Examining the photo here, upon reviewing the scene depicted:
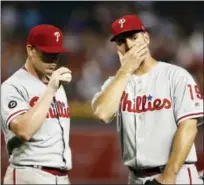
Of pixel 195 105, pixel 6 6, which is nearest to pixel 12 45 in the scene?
pixel 6 6

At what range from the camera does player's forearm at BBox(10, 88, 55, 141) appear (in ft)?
6.44

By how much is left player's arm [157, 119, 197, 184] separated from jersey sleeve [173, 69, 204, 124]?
54 millimetres

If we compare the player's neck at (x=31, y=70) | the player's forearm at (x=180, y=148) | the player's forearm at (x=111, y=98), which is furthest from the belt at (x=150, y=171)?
the player's neck at (x=31, y=70)

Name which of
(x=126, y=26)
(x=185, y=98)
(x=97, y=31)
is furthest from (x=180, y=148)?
(x=97, y=31)

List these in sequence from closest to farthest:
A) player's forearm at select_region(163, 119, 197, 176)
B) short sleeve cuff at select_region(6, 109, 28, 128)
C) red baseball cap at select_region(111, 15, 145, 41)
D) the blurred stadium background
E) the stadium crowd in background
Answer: player's forearm at select_region(163, 119, 197, 176), red baseball cap at select_region(111, 15, 145, 41), short sleeve cuff at select_region(6, 109, 28, 128), the blurred stadium background, the stadium crowd in background

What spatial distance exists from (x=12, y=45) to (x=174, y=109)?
3421 mm

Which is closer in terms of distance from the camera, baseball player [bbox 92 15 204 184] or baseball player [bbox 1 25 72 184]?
baseball player [bbox 92 15 204 184]

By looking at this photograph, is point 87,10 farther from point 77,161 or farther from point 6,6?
point 77,161

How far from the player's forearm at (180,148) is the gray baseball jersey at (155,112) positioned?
0.14 ft

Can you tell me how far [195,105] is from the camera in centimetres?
191

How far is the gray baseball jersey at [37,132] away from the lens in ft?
6.84

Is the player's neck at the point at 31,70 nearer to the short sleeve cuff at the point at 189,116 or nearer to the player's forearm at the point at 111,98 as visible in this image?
the player's forearm at the point at 111,98

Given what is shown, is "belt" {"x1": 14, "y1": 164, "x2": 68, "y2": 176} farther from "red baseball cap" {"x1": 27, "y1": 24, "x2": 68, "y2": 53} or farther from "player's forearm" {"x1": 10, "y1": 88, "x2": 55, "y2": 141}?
"red baseball cap" {"x1": 27, "y1": 24, "x2": 68, "y2": 53}

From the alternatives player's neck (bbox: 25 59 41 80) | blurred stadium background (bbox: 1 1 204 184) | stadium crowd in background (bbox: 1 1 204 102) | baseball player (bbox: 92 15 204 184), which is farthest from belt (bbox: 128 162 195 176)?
stadium crowd in background (bbox: 1 1 204 102)
